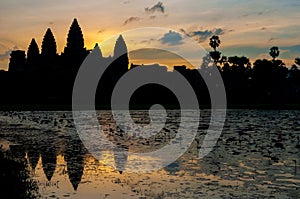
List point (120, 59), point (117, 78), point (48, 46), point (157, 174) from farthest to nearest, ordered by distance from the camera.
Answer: point (48, 46) < point (120, 59) < point (117, 78) < point (157, 174)

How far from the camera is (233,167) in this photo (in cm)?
2469

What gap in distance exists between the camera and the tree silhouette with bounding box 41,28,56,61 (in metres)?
131

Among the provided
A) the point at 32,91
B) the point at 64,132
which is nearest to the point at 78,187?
the point at 64,132

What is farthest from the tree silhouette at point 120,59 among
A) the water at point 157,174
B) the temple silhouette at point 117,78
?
the water at point 157,174

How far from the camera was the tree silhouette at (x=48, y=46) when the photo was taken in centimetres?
13138

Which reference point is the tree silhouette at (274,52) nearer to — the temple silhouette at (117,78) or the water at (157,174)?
the temple silhouette at (117,78)

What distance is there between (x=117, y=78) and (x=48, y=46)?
98.8 ft

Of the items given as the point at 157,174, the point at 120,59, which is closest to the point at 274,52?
the point at 120,59

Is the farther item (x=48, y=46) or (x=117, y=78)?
(x=48, y=46)

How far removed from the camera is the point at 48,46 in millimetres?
134625

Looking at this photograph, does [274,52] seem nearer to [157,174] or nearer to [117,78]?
[117,78]

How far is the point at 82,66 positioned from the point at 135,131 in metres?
74.4

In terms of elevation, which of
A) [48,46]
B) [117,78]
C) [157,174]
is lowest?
[157,174]

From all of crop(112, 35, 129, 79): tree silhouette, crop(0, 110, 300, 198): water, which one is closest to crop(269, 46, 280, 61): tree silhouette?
crop(112, 35, 129, 79): tree silhouette
